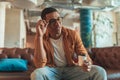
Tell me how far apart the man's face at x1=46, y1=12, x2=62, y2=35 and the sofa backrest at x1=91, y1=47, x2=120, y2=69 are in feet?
4.35

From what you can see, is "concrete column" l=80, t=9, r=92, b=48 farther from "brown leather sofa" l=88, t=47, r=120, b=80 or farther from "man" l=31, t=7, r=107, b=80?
"man" l=31, t=7, r=107, b=80

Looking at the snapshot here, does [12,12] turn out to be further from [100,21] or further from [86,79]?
[86,79]

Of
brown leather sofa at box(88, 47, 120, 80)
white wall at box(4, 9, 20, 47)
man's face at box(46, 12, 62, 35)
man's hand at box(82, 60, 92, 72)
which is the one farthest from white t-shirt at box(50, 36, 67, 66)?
white wall at box(4, 9, 20, 47)

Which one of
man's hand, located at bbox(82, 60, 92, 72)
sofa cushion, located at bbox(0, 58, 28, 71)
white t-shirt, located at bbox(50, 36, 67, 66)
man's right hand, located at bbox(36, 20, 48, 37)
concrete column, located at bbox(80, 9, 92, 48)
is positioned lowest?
sofa cushion, located at bbox(0, 58, 28, 71)

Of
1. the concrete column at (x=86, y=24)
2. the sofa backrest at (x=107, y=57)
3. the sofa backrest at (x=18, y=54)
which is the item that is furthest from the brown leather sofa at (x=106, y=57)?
the concrete column at (x=86, y=24)

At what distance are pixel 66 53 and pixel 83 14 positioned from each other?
6.28m

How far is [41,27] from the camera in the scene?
2051 millimetres

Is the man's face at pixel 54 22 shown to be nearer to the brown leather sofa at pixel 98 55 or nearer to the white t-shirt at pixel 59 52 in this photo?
the white t-shirt at pixel 59 52

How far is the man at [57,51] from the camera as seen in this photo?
6.59 ft

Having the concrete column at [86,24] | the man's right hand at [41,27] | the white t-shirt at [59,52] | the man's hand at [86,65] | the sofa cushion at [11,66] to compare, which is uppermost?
the concrete column at [86,24]

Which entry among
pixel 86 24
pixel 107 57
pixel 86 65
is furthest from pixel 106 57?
pixel 86 24

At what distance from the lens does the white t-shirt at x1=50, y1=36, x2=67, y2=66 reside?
2152mm

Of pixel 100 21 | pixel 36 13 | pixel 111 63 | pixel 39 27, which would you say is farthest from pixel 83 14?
pixel 39 27

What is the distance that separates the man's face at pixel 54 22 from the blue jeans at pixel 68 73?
1.22 ft
